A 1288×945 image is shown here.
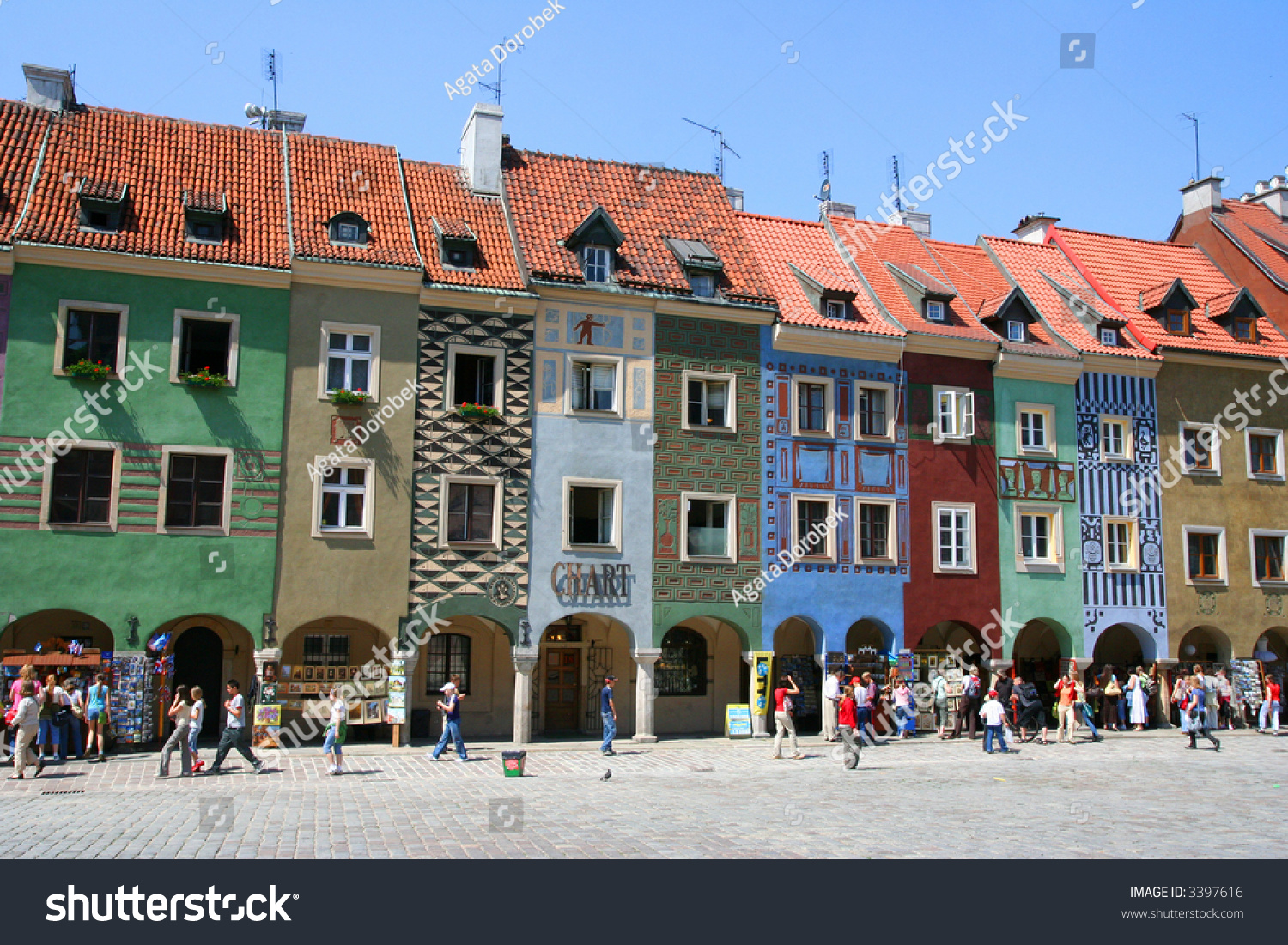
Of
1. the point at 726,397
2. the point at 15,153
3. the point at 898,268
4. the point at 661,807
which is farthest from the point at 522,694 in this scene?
the point at 15,153

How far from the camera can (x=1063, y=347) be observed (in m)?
33.2

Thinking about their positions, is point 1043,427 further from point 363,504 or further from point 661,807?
point 661,807

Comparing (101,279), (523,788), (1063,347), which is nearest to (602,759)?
(523,788)

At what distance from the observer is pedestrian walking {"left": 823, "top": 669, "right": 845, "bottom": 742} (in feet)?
87.7

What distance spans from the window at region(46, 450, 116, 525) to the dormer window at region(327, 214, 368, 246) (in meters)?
7.20

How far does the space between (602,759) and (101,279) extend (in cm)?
1529

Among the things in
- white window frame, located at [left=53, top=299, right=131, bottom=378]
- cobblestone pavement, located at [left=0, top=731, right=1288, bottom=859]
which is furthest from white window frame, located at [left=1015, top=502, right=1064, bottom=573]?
white window frame, located at [left=53, top=299, right=131, bottom=378]

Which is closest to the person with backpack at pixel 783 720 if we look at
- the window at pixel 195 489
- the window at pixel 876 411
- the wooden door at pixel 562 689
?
the wooden door at pixel 562 689

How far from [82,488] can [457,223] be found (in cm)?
1090

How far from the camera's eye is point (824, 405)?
31.1m

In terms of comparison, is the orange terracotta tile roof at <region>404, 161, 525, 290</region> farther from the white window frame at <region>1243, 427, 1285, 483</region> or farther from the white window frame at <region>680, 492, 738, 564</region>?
the white window frame at <region>1243, 427, 1285, 483</region>

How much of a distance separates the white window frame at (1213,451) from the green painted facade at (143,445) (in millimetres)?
25408

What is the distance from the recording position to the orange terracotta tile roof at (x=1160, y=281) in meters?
35.0

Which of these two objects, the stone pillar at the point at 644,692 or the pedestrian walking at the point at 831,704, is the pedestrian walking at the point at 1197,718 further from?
the stone pillar at the point at 644,692
